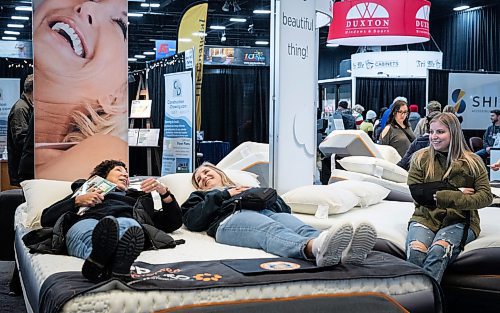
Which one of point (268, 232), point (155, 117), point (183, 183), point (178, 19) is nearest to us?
point (268, 232)

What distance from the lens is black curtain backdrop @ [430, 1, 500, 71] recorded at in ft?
57.1

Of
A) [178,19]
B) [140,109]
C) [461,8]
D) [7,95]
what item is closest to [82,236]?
[140,109]

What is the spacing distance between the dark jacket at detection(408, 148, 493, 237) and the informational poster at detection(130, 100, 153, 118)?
635cm

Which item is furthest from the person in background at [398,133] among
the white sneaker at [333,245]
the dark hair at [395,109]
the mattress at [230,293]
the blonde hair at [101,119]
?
the white sneaker at [333,245]

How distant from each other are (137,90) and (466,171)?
7978 mm

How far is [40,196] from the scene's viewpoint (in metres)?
4.28

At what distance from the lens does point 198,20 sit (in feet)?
32.8

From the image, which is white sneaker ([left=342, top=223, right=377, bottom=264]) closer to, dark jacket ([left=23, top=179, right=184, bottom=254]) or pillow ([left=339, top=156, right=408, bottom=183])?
dark jacket ([left=23, top=179, right=184, bottom=254])

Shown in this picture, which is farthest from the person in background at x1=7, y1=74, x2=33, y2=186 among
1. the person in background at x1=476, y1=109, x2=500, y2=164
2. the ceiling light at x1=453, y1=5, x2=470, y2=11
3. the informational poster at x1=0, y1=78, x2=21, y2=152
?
the ceiling light at x1=453, y1=5, x2=470, y2=11

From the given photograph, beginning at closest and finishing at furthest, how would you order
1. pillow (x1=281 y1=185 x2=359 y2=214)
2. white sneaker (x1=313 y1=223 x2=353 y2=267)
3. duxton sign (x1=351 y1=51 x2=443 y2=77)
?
white sneaker (x1=313 y1=223 x2=353 y2=267), pillow (x1=281 y1=185 x2=359 y2=214), duxton sign (x1=351 y1=51 x2=443 y2=77)

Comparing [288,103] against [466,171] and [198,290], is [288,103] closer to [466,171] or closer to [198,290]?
[466,171]

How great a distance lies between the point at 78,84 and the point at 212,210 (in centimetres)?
208

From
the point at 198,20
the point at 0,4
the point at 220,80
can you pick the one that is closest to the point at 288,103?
the point at 198,20

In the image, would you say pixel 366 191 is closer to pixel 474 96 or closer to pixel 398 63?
pixel 474 96
